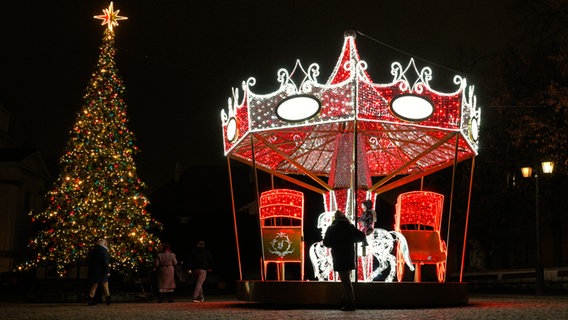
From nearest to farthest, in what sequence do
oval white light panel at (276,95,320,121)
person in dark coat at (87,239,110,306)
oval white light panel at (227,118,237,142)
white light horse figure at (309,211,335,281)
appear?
oval white light panel at (276,95,320,121) → oval white light panel at (227,118,237,142) → white light horse figure at (309,211,335,281) → person in dark coat at (87,239,110,306)

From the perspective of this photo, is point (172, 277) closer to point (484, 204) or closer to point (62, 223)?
point (62, 223)

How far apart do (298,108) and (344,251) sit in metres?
3.35

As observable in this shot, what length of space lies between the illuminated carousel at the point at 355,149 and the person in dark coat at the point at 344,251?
1.10m

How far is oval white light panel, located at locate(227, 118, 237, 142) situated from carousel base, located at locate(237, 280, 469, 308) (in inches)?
132

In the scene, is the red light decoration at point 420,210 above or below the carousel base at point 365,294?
above

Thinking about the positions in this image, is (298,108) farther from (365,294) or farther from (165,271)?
(165,271)

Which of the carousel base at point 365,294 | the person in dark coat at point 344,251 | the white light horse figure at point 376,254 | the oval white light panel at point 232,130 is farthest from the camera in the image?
the oval white light panel at point 232,130

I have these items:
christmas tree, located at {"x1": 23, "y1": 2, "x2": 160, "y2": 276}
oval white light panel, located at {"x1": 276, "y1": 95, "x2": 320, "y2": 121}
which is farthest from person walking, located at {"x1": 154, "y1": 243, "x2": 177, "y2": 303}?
christmas tree, located at {"x1": 23, "y1": 2, "x2": 160, "y2": 276}

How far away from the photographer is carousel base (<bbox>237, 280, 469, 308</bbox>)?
44.6 ft

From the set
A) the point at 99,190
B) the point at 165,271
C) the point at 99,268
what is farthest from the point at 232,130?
the point at 99,190

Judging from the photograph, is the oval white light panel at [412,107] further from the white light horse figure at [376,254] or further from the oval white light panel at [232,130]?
the oval white light panel at [232,130]

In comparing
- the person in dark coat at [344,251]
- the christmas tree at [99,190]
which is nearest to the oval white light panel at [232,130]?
the person in dark coat at [344,251]

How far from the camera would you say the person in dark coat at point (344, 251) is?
40.8ft

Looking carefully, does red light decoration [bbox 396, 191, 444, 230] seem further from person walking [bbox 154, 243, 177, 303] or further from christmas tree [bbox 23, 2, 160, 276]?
christmas tree [bbox 23, 2, 160, 276]
